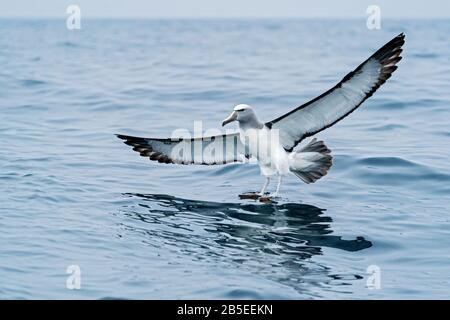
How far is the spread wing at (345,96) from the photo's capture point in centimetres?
1123

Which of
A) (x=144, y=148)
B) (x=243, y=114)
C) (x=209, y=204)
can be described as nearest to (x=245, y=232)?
(x=209, y=204)

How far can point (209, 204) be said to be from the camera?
11836mm

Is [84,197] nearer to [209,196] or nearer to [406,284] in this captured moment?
[209,196]

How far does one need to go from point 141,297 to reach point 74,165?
20.4 feet

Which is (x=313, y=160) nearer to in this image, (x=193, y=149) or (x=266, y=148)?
(x=266, y=148)

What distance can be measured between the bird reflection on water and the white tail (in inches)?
18.3

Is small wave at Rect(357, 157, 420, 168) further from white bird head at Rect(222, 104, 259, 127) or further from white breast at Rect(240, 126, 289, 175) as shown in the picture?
white bird head at Rect(222, 104, 259, 127)

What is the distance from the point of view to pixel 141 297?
8297 millimetres

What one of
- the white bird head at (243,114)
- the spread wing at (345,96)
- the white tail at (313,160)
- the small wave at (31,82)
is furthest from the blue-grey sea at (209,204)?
the white bird head at (243,114)

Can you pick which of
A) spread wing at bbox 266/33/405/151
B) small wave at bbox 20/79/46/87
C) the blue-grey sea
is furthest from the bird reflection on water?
small wave at bbox 20/79/46/87

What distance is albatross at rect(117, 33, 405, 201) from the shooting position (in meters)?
11.3

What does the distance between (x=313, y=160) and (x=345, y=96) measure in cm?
102

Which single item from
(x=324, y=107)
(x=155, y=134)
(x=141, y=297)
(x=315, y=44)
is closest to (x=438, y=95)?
(x=155, y=134)

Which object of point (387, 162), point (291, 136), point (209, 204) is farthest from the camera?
point (387, 162)
